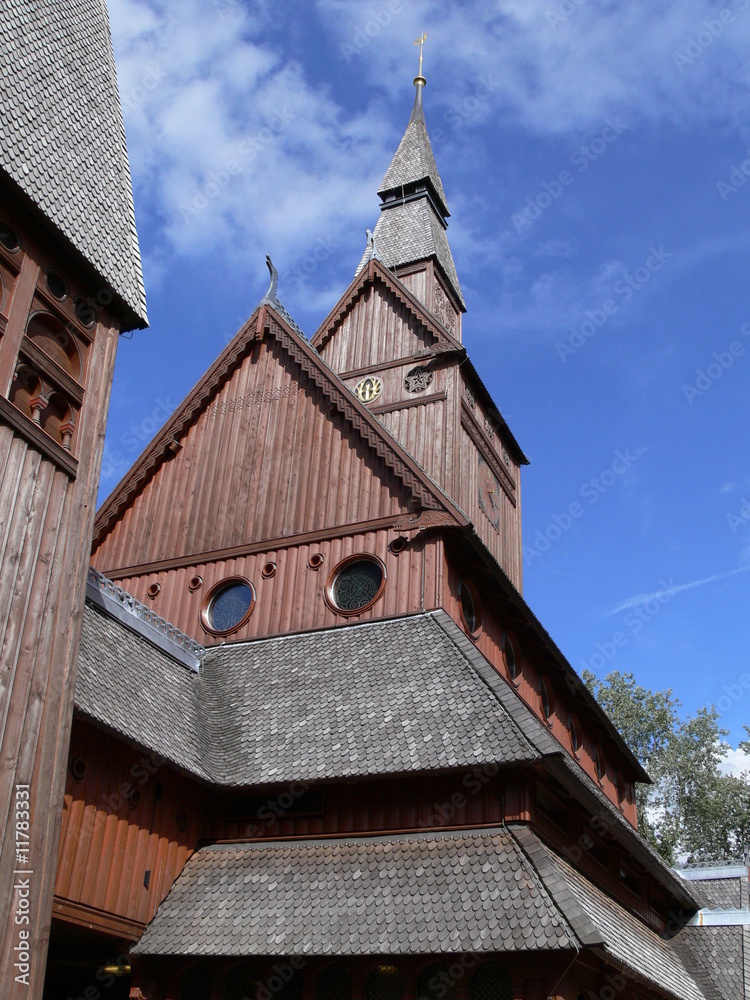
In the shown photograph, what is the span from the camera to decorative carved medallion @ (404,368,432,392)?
24.5 m

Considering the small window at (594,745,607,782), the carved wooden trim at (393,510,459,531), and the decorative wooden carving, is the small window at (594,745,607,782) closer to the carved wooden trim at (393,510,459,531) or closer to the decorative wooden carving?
the carved wooden trim at (393,510,459,531)

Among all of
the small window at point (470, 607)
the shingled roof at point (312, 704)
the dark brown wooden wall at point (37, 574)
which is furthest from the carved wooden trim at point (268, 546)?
the dark brown wooden wall at point (37, 574)

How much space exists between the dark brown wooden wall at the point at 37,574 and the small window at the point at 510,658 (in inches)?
451

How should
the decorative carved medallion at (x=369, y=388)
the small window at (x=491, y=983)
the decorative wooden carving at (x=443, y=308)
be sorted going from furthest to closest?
the decorative wooden carving at (x=443, y=308), the decorative carved medallion at (x=369, y=388), the small window at (x=491, y=983)

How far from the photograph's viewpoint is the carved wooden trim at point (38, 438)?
9539mm

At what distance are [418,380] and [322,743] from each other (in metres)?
12.5

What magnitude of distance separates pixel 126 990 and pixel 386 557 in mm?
8550

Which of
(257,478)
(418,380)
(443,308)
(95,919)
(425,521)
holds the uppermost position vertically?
(443,308)

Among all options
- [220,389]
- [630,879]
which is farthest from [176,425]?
[630,879]

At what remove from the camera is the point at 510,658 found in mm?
20156

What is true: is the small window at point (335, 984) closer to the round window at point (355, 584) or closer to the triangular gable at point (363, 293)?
the round window at point (355, 584)

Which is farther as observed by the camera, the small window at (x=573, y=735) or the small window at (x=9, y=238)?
the small window at (x=573, y=735)

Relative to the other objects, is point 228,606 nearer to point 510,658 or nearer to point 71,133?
point 510,658

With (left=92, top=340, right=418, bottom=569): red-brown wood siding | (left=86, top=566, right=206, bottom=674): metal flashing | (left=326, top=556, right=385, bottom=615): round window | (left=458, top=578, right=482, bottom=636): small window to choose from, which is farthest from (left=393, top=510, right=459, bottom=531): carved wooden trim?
(left=86, top=566, right=206, bottom=674): metal flashing
